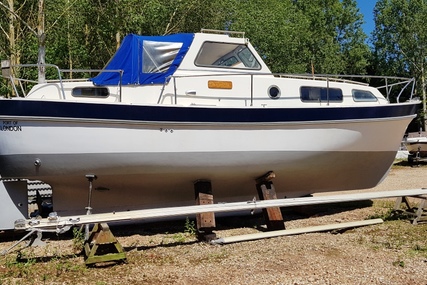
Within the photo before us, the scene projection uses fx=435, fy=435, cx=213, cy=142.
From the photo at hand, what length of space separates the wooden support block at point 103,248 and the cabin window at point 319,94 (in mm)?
3971

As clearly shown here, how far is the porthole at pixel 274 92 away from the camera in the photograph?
7.29 meters

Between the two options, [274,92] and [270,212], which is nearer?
[270,212]

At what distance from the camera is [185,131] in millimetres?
6512

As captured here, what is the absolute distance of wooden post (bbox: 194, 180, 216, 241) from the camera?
646cm

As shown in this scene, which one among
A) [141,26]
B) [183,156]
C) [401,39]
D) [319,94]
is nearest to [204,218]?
[183,156]

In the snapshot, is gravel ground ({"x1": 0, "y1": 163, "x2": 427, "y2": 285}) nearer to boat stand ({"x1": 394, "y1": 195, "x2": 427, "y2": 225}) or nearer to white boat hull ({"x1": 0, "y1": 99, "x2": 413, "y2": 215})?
boat stand ({"x1": 394, "y1": 195, "x2": 427, "y2": 225})

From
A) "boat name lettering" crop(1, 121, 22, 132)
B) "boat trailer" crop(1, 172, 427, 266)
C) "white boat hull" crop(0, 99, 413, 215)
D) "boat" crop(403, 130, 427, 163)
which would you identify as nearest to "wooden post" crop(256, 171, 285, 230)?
"boat trailer" crop(1, 172, 427, 266)

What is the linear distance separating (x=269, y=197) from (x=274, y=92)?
5.77 ft

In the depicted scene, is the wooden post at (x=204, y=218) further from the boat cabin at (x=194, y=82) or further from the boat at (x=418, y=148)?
the boat at (x=418, y=148)

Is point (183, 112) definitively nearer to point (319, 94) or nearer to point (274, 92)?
point (274, 92)

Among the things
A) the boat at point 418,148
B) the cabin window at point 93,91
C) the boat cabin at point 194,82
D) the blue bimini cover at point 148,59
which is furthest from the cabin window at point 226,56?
the boat at point 418,148

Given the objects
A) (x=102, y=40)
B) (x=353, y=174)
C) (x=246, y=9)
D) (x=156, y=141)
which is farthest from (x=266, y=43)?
(x=156, y=141)

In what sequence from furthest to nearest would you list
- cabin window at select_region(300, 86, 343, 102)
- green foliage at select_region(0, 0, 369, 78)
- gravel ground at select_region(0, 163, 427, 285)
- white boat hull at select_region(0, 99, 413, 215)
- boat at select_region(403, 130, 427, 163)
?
green foliage at select_region(0, 0, 369, 78) < boat at select_region(403, 130, 427, 163) < cabin window at select_region(300, 86, 343, 102) < white boat hull at select_region(0, 99, 413, 215) < gravel ground at select_region(0, 163, 427, 285)

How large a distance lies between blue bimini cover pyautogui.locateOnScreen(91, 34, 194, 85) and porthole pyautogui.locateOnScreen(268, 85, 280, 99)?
155cm
